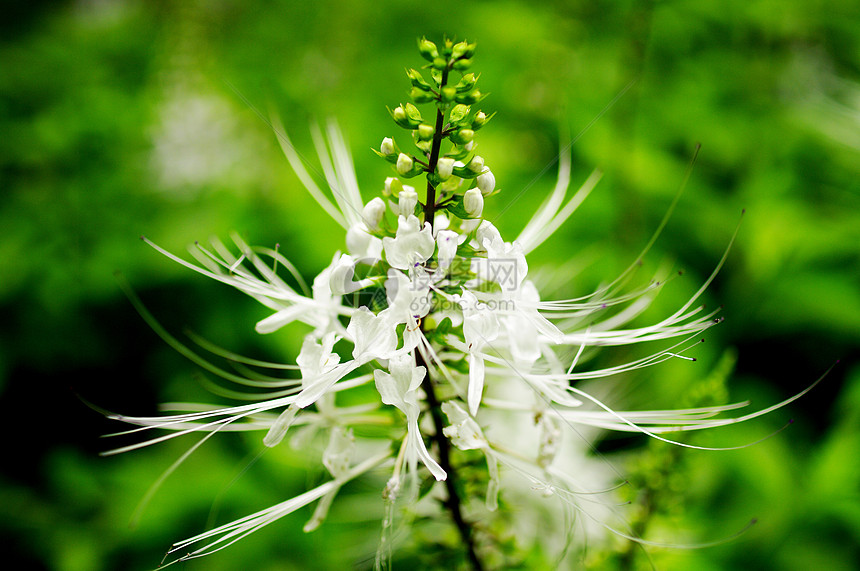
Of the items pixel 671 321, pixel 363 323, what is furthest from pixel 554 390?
pixel 363 323

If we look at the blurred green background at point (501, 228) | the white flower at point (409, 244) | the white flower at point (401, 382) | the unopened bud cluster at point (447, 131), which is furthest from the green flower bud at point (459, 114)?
the blurred green background at point (501, 228)

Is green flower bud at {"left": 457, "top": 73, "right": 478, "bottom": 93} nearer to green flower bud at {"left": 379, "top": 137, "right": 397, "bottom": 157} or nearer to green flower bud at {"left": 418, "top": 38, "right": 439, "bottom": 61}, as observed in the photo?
green flower bud at {"left": 418, "top": 38, "right": 439, "bottom": 61}

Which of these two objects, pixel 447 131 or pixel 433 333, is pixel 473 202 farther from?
pixel 433 333

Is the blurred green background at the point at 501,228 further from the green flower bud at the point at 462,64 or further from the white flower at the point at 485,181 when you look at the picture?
the green flower bud at the point at 462,64

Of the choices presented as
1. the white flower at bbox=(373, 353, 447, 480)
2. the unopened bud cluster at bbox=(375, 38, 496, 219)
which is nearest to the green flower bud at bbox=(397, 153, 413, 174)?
the unopened bud cluster at bbox=(375, 38, 496, 219)

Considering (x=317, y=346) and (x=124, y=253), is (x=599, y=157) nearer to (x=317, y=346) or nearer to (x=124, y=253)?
(x=317, y=346)

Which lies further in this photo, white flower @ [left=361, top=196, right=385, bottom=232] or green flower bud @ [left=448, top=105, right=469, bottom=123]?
white flower @ [left=361, top=196, right=385, bottom=232]
